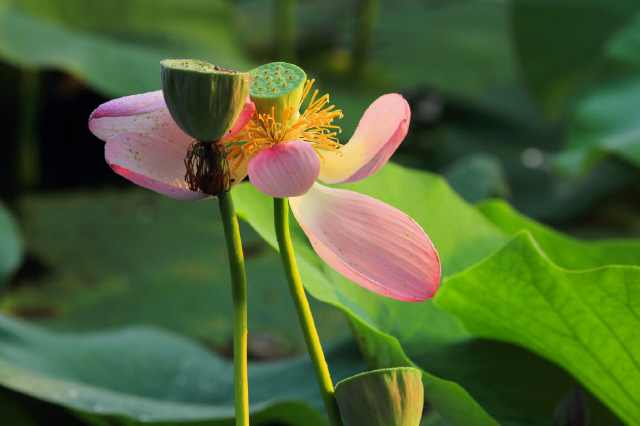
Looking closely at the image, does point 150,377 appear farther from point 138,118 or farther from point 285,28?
point 285,28

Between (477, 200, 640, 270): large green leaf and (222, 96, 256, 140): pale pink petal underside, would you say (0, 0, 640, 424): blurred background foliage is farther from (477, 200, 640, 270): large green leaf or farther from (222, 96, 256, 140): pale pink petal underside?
(222, 96, 256, 140): pale pink petal underside

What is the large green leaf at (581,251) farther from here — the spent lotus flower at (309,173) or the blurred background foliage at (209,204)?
the spent lotus flower at (309,173)

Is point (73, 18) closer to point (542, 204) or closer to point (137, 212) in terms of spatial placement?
point (137, 212)

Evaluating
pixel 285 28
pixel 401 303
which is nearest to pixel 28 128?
pixel 285 28

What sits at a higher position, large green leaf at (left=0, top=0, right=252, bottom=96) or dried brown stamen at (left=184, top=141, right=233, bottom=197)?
dried brown stamen at (left=184, top=141, right=233, bottom=197)

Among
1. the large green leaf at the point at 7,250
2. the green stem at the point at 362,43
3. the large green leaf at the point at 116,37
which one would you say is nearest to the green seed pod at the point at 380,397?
the large green leaf at the point at 7,250

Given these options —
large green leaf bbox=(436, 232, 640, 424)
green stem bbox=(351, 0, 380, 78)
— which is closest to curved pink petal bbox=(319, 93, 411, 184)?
large green leaf bbox=(436, 232, 640, 424)
